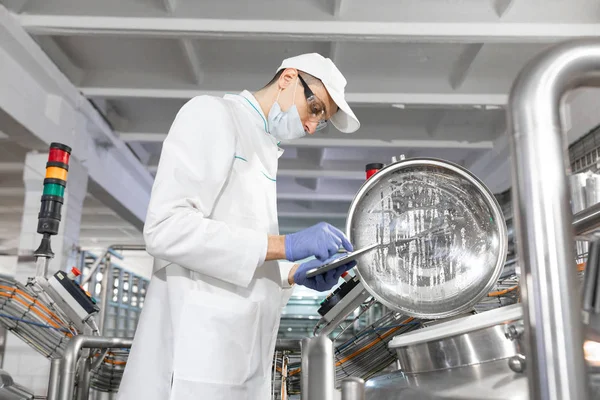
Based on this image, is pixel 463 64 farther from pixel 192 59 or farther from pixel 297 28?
pixel 192 59

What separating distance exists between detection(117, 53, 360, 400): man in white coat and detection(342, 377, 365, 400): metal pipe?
0.41 m

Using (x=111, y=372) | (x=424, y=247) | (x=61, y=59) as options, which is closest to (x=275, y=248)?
(x=424, y=247)

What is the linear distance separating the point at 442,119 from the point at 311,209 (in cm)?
282

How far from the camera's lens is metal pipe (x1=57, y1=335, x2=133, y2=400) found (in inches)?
59.1

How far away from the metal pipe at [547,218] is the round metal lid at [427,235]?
0.44 meters

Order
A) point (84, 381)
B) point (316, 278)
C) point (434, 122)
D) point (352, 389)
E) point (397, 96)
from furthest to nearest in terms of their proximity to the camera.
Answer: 1. point (434, 122)
2. point (397, 96)
3. point (84, 381)
4. point (316, 278)
5. point (352, 389)

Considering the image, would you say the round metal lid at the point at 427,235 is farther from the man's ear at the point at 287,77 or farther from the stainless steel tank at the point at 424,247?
the man's ear at the point at 287,77

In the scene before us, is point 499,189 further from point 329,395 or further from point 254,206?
point 329,395

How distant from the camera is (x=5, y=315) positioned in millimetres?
1958

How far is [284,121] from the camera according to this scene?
53.1 inches

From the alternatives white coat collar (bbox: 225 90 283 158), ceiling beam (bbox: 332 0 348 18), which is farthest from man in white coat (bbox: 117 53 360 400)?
ceiling beam (bbox: 332 0 348 18)

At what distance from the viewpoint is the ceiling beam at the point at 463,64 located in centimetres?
346

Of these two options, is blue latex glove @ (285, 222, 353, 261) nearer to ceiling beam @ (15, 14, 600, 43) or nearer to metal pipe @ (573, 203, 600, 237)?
metal pipe @ (573, 203, 600, 237)

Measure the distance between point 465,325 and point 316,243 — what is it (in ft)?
1.17
